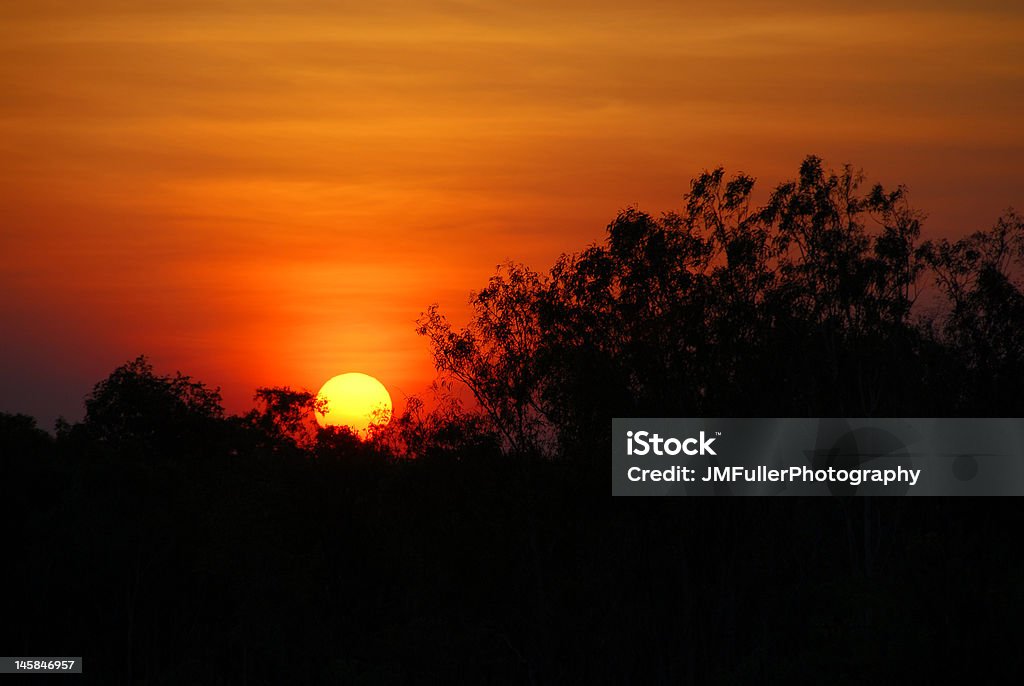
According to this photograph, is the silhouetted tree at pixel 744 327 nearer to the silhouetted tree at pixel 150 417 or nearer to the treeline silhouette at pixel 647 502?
the treeline silhouette at pixel 647 502

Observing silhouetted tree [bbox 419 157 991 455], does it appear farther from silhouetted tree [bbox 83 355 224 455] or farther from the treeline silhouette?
silhouetted tree [bbox 83 355 224 455]

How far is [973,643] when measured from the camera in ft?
93.8

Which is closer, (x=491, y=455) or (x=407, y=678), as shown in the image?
(x=491, y=455)

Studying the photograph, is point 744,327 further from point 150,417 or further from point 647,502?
point 150,417

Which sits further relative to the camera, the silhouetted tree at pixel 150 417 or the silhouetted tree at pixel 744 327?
the silhouetted tree at pixel 150 417

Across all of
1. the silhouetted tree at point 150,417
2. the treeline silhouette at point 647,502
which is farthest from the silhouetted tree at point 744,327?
the silhouetted tree at point 150,417

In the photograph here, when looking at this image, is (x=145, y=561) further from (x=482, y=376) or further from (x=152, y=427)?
(x=482, y=376)

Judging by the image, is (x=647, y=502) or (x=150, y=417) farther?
(x=150, y=417)

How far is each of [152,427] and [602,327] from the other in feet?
122

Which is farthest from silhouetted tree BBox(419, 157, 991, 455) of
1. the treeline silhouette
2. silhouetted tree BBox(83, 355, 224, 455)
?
silhouetted tree BBox(83, 355, 224, 455)

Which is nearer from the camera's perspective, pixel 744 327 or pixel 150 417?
pixel 744 327

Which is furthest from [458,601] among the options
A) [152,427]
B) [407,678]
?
[152,427]

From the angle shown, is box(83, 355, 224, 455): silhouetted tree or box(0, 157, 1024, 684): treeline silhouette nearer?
box(0, 157, 1024, 684): treeline silhouette

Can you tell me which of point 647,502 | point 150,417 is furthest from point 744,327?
point 150,417
